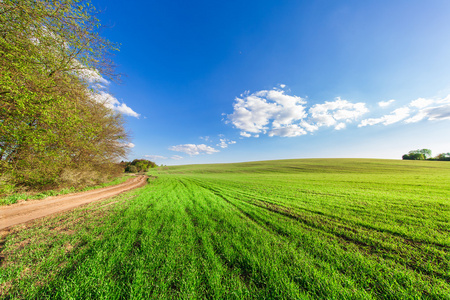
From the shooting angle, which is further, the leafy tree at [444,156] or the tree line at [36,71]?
the leafy tree at [444,156]

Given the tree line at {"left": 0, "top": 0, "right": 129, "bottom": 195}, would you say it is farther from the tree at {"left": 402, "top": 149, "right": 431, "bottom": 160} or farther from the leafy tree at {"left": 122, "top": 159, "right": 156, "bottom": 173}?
the tree at {"left": 402, "top": 149, "right": 431, "bottom": 160}

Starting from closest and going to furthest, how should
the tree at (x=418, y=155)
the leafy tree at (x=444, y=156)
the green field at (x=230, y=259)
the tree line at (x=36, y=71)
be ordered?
the green field at (x=230, y=259) < the tree line at (x=36, y=71) < the leafy tree at (x=444, y=156) < the tree at (x=418, y=155)

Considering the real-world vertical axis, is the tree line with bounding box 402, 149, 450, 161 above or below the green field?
above

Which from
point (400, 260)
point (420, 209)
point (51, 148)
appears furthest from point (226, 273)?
point (51, 148)

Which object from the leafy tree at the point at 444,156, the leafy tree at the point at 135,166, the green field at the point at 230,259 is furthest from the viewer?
the leafy tree at the point at 444,156

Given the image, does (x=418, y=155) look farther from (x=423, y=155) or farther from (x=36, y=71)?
(x=36, y=71)

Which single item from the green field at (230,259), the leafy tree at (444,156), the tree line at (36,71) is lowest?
the green field at (230,259)

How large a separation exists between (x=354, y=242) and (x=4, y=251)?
33.1ft

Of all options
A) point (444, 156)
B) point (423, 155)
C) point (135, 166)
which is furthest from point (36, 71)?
point (444, 156)

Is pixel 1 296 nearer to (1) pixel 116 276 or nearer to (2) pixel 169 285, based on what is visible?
(1) pixel 116 276

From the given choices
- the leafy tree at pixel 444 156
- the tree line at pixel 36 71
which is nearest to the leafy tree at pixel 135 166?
the tree line at pixel 36 71

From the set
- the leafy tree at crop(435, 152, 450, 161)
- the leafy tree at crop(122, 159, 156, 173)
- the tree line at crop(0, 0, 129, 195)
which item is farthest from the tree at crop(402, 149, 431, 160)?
the leafy tree at crop(122, 159, 156, 173)

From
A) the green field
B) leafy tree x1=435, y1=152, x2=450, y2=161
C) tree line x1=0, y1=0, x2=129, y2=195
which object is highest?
tree line x1=0, y1=0, x2=129, y2=195

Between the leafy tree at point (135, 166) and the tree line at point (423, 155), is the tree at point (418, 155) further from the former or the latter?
the leafy tree at point (135, 166)
